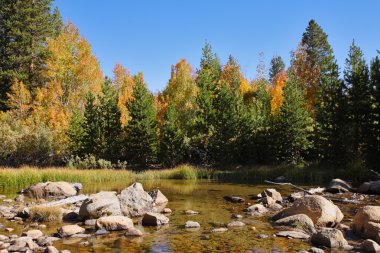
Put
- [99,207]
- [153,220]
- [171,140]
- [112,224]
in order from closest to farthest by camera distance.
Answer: [112,224] → [153,220] → [99,207] → [171,140]

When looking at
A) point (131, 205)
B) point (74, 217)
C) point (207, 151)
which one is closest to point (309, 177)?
point (207, 151)

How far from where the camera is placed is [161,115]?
174 feet

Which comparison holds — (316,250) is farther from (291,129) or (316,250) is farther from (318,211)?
(291,129)

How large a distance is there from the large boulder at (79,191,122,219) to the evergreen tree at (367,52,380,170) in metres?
24.8

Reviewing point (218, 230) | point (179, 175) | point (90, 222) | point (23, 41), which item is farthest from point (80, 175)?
point (23, 41)

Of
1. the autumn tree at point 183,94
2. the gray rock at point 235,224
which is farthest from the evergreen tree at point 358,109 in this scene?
the gray rock at point 235,224

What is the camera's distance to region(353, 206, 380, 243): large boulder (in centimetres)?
1229

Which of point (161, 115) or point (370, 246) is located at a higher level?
point (161, 115)

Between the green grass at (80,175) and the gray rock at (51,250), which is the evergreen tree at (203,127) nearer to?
the green grass at (80,175)

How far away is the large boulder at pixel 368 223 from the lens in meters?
12.3

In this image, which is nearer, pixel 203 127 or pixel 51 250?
pixel 51 250

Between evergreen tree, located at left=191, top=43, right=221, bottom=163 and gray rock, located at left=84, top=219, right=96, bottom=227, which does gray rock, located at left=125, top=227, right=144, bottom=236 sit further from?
evergreen tree, located at left=191, top=43, right=221, bottom=163

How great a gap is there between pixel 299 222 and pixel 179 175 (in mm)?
23322

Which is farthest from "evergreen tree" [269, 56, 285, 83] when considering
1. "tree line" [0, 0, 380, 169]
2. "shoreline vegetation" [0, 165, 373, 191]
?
"shoreline vegetation" [0, 165, 373, 191]
